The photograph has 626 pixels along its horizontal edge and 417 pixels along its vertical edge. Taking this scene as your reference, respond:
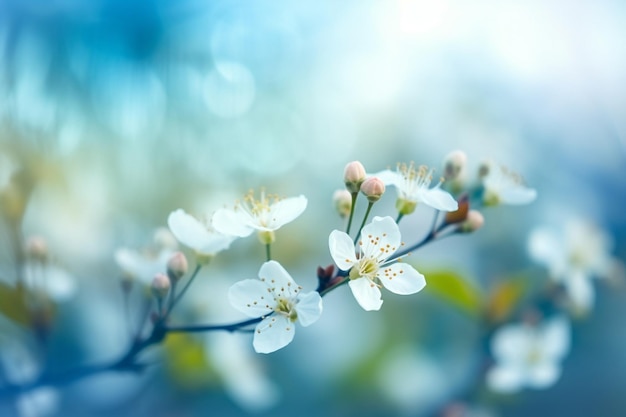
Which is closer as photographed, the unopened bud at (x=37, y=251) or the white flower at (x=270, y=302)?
the white flower at (x=270, y=302)

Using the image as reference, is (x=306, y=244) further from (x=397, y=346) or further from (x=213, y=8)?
(x=213, y=8)

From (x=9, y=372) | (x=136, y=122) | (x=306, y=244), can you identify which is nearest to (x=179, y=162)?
(x=136, y=122)

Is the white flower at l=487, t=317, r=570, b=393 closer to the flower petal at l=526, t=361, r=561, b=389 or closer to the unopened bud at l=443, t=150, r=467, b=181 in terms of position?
the flower petal at l=526, t=361, r=561, b=389

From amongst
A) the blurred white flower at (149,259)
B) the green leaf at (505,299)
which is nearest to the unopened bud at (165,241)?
the blurred white flower at (149,259)

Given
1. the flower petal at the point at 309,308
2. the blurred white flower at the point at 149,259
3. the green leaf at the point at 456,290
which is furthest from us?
the green leaf at the point at 456,290

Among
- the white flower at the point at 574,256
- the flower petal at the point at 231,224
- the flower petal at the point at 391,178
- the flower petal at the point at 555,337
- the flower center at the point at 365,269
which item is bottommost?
the flower petal at the point at 555,337

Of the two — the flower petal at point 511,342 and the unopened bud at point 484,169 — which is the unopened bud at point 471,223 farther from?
the flower petal at point 511,342

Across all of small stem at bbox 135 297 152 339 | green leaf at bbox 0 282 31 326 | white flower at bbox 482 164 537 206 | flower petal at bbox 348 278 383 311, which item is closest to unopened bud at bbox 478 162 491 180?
white flower at bbox 482 164 537 206
